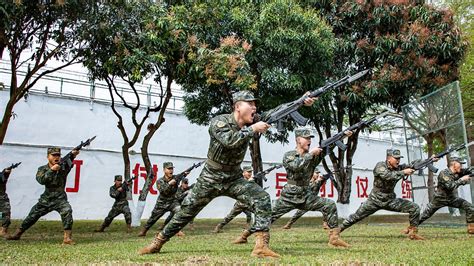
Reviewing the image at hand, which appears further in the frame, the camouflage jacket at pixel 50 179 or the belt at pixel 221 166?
Answer: the camouflage jacket at pixel 50 179

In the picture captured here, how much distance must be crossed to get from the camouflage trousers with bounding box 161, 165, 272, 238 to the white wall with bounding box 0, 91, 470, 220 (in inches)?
423

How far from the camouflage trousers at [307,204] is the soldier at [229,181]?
191 cm

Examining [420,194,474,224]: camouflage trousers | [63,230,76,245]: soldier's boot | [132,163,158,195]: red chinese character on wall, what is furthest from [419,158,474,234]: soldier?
[132,163,158,195]: red chinese character on wall

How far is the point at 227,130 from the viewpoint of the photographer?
5.80 metres

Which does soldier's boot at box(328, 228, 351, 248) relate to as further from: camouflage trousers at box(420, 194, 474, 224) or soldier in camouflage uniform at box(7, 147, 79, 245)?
soldier in camouflage uniform at box(7, 147, 79, 245)

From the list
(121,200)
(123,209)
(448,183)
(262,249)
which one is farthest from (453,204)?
(121,200)

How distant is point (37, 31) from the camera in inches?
459

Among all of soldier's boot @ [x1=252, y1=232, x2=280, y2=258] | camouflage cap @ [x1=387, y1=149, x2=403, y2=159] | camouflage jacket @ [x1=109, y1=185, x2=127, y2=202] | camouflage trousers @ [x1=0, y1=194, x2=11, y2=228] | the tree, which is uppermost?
the tree

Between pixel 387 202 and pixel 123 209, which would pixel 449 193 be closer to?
pixel 387 202

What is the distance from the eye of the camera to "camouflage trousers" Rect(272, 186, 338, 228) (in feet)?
24.7

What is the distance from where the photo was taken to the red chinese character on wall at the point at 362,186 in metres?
25.8

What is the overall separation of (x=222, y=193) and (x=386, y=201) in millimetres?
4163

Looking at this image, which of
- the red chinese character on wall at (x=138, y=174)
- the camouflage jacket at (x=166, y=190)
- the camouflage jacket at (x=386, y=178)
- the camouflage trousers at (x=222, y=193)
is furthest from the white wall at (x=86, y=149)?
the camouflage trousers at (x=222, y=193)

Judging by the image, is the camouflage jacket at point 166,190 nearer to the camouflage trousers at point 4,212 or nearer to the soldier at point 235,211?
the soldier at point 235,211
